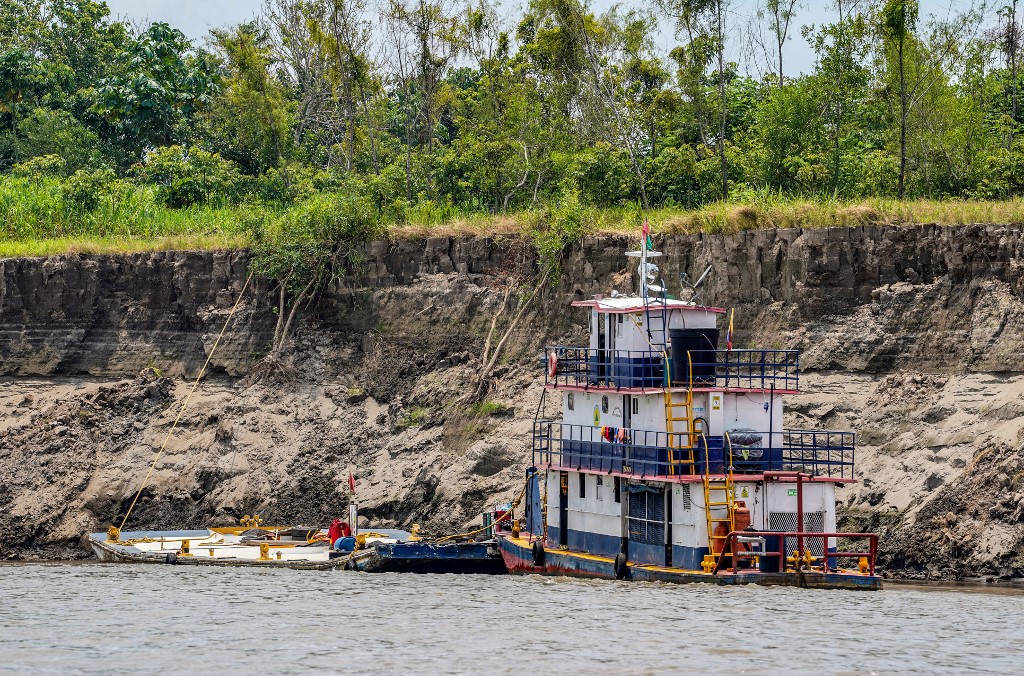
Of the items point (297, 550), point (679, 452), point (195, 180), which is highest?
point (195, 180)

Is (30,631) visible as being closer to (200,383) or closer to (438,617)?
(438,617)

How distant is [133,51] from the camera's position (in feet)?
243

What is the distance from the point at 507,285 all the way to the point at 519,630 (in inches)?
884

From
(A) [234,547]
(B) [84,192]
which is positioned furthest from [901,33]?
(B) [84,192]

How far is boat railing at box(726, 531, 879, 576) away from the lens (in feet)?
109

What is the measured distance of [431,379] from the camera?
4988 cm

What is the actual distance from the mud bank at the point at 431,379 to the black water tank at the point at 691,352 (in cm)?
629

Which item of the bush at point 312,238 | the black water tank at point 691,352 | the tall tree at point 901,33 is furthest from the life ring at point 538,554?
the tall tree at point 901,33

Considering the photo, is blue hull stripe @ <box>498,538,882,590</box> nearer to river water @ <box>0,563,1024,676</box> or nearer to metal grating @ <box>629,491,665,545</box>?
river water @ <box>0,563,1024,676</box>

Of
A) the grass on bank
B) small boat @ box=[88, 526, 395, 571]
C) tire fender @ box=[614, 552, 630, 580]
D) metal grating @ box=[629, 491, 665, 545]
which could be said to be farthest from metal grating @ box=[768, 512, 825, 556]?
the grass on bank

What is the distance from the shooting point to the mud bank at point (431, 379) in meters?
41.1

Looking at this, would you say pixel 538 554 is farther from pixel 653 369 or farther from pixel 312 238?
pixel 312 238

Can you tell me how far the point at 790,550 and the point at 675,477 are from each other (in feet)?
9.02

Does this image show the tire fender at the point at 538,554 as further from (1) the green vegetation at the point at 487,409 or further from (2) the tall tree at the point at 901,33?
(2) the tall tree at the point at 901,33
